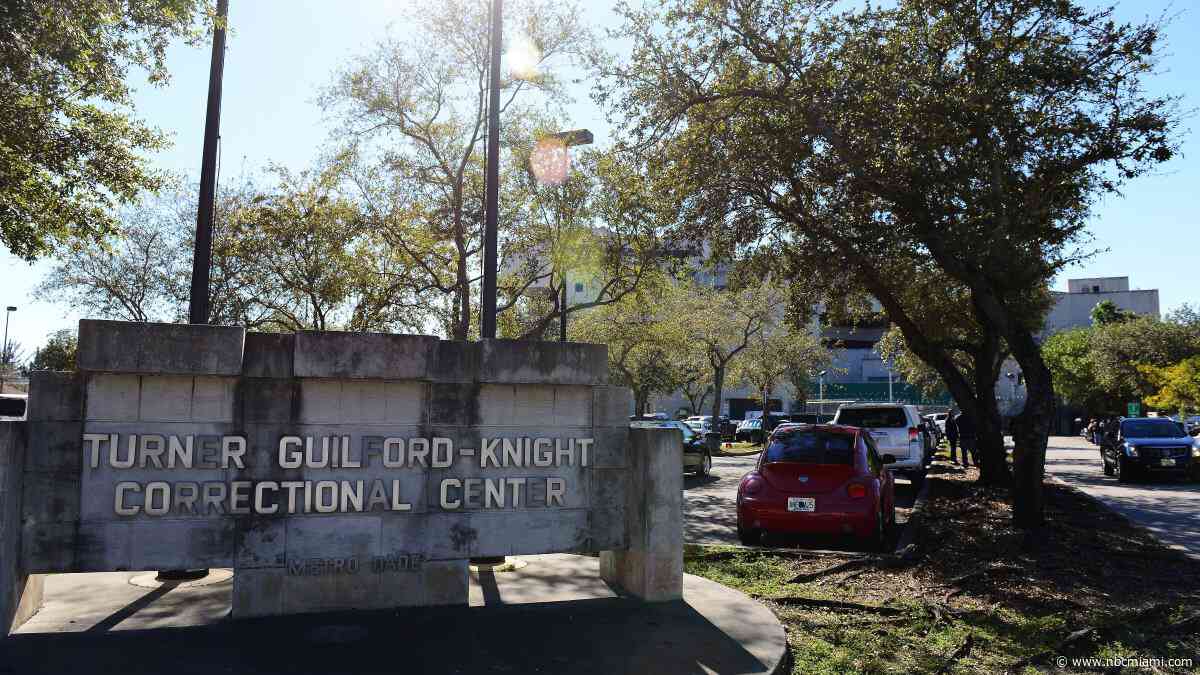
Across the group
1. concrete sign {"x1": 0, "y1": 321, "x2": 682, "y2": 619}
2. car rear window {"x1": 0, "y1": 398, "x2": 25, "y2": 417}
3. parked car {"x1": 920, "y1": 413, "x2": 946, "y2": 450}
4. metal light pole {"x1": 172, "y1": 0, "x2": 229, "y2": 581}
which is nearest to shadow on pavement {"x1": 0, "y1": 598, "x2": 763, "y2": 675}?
concrete sign {"x1": 0, "y1": 321, "x2": 682, "y2": 619}

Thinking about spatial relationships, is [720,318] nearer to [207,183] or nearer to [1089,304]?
[207,183]

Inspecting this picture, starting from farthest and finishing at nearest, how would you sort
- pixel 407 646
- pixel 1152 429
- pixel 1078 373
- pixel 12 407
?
pixel 1078 373
pixel 1152 429
pixel 12 407
pixel 407 646

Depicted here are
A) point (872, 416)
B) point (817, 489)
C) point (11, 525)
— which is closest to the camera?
point (11, 525)

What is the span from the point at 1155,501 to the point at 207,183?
60.3 ft

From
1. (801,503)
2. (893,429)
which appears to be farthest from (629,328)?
(801,503)

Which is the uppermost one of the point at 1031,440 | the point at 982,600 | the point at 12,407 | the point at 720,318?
the point at 720,318

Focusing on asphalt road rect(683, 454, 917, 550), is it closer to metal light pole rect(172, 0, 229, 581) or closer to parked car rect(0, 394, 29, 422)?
metal light pole rect(172, 0, 229, 581)

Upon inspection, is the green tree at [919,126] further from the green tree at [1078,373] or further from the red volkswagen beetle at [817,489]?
the green tree at [1078,373]

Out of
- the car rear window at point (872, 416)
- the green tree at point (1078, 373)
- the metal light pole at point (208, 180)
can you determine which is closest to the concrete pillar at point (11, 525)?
the metal light pole at point (208, 180)

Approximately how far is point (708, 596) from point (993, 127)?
903 cm

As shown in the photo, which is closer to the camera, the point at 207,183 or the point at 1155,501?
the point at 207,183

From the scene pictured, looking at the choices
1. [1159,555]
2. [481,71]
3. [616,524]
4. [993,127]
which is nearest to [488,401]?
[616,524]

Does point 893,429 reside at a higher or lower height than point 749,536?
higher

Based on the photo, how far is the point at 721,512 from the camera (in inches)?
580
